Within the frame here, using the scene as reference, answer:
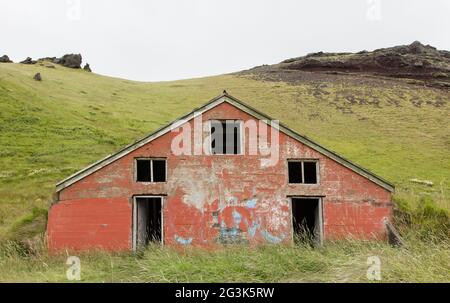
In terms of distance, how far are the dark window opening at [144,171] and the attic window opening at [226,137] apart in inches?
107

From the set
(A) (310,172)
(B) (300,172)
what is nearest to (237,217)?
(B) (300,172)

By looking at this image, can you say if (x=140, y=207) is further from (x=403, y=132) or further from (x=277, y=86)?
(x=277, y=86)

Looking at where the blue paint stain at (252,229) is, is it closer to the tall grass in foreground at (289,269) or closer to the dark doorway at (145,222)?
the dark doorway at (145,222)

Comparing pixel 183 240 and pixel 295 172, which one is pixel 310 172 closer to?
pixel 295 172

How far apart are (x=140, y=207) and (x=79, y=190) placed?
236 cm

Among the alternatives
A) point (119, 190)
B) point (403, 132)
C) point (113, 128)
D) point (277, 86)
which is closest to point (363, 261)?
point (119, 190)

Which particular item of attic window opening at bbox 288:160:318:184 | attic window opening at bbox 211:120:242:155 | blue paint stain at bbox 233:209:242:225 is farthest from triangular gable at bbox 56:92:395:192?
blue paint stain at bbox 233:209:242:225

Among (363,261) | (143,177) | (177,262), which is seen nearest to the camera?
(363,261)

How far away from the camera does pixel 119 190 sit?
1728cm

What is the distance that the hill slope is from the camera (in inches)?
1242

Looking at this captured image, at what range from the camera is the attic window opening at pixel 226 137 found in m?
17.9

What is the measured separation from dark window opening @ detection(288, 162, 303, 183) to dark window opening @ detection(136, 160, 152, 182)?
18.4ft

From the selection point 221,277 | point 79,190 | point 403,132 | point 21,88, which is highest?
point 21,88

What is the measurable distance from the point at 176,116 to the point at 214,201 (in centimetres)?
3297
